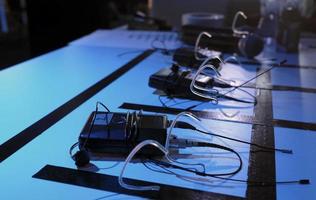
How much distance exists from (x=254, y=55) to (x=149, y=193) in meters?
0.89

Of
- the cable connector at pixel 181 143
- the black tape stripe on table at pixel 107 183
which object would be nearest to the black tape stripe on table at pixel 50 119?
the black tape stripe on table at pixel 107 183

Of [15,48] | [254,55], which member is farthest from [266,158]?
[15,48]

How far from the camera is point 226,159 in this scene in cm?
66

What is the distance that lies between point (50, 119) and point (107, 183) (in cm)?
30

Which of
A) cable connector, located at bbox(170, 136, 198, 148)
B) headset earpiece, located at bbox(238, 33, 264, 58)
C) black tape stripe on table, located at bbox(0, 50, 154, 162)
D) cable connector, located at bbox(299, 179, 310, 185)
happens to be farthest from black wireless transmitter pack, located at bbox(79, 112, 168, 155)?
headset earpiece, located at bbox(238, 33, 264, 58)

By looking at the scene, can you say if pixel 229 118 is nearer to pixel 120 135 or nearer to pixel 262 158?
pixel 262 158

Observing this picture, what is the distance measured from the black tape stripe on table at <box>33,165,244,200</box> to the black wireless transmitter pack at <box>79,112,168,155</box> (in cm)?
6

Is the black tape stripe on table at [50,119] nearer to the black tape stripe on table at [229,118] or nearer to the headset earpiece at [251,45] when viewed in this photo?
the black tape stripe on table at [229,118]

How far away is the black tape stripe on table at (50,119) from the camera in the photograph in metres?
0.69

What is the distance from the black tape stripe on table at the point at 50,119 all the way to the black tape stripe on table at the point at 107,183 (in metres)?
0.11

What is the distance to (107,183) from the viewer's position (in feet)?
1.92

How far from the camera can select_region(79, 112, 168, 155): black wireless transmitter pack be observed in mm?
650

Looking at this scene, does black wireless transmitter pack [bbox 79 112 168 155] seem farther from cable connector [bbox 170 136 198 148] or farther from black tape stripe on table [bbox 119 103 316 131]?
black tape stripe on table [bbox 119 103 316 131]

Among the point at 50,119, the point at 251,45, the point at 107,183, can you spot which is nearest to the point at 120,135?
the point at 107,183
